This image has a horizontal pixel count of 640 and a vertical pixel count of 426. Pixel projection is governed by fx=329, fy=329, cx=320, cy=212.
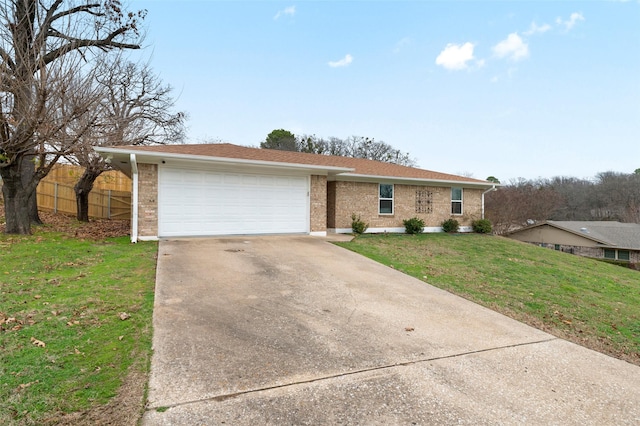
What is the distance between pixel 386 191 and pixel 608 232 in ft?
87.2

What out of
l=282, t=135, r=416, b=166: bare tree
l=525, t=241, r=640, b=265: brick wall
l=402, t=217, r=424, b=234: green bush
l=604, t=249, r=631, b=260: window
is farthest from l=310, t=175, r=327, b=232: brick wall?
l=282, t=135, r=416, b=166: bare tree

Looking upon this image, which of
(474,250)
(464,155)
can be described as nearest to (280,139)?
(464,155)

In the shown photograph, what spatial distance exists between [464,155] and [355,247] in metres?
27.0

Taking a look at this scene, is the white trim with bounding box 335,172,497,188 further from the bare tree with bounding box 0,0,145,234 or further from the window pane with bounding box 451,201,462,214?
the bare tree with bounding box 0,0,145,234

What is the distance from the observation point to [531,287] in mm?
7219

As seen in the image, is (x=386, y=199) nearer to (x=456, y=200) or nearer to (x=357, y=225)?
(x=357, y=225)

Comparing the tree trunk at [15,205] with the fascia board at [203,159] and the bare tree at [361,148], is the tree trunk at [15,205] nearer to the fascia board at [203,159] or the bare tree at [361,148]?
the fascia board at [203,159]

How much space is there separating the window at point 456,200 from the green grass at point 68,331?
46.4ft

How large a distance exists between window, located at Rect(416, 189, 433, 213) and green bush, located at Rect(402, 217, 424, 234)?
799mm

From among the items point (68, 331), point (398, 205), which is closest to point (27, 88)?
point (68, 331)

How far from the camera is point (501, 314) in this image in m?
5.09

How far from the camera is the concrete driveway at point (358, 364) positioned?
242 centimetres

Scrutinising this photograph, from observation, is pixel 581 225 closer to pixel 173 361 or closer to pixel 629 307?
pixel 629 307

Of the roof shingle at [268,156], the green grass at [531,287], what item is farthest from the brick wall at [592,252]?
the green grass at [531,287]
